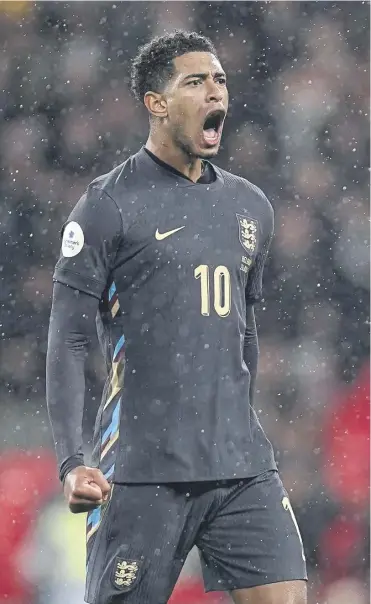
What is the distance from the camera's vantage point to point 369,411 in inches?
205

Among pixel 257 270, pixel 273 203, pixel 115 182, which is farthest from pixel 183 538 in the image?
pixel 273 203

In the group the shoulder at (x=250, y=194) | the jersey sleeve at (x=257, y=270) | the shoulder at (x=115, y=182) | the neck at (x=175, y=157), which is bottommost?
the jersey sleeve at (x=257, y=270)

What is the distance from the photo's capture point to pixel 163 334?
2631 mm

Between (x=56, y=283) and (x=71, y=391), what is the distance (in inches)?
9.2

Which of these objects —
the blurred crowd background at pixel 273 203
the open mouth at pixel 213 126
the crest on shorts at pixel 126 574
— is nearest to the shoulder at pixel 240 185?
the open mouth at pixel 213 126

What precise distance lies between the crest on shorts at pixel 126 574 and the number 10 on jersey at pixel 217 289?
0.55m

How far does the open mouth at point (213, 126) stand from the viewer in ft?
8.80

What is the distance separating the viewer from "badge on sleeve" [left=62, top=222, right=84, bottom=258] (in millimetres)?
2615

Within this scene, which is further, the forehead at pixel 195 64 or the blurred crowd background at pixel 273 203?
the blurred crowd background at pixel 273 203

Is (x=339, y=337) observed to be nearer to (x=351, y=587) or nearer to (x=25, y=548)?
(x=351, y=587)

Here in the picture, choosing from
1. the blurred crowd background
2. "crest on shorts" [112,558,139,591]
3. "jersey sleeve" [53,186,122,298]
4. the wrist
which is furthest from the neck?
the blurred crowd background

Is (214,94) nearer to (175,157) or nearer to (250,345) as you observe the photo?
(175,157)

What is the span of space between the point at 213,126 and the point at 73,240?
403 millimetres

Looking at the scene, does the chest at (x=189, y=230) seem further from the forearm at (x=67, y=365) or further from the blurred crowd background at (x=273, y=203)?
the blurred crowd background at (x=273, y=203)
